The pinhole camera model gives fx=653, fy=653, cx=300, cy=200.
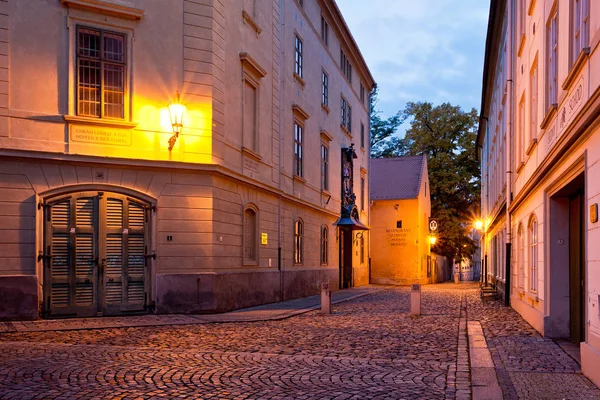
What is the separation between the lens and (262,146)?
1948cm

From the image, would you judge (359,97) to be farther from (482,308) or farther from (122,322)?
(122,322)

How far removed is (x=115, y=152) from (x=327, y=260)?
14777mm

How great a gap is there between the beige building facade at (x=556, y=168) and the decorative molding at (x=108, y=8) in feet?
28.7

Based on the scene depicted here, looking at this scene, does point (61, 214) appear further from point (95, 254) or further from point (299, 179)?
point (299, 179)

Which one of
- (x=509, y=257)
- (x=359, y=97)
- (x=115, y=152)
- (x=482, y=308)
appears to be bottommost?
(x=482, y=308)

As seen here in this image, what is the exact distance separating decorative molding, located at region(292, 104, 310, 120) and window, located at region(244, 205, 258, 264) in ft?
17.6

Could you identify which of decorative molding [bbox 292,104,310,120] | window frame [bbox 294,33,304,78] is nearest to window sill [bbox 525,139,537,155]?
decorative molding [bbox 292,104,310,120]

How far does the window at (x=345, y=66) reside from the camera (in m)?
31.9

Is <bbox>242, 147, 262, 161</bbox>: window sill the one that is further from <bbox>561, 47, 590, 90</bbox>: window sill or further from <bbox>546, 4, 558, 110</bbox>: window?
<bbox>561, 47, 590, 90</bbox>: window sill

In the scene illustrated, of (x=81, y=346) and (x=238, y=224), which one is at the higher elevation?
(x=238, y=224)

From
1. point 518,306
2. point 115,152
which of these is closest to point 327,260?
point 518,306

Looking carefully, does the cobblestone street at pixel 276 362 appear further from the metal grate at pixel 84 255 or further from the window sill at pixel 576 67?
the window sill at pixel 576 67

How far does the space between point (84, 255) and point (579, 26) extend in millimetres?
10904

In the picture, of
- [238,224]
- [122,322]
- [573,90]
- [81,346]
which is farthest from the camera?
[238,224]
